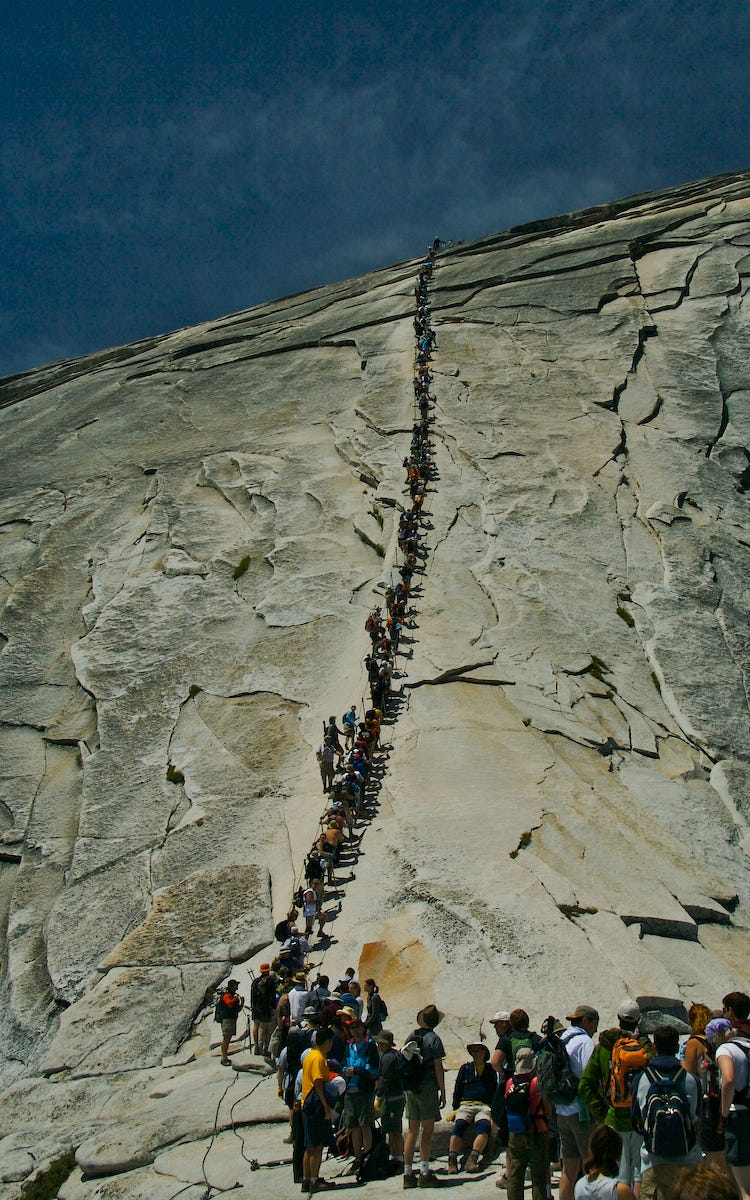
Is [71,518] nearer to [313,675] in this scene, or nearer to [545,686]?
[313,675]

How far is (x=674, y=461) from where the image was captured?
121 ft

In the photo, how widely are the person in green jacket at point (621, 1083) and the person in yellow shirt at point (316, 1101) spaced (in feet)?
9.80

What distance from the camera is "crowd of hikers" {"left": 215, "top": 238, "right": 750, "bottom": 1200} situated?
7996 mm

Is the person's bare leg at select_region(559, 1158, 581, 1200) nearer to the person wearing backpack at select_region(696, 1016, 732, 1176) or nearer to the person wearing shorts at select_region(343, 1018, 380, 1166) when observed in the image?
the person wearing backpack at select_region(696, 1016, 732, 1176)

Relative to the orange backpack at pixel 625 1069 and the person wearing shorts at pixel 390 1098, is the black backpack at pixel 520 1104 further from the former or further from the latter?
the person wearing shorts at pixel 390 1098

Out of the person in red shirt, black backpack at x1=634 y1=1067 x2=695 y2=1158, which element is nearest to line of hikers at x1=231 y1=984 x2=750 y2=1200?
black backpack at x1=634 y1=1067 x2=695 y2=1158

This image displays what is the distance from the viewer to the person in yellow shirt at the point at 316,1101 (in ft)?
35.2

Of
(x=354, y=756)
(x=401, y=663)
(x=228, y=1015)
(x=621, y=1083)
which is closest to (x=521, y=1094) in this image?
(x=621, y=1083)

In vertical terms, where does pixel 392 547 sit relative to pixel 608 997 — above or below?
above

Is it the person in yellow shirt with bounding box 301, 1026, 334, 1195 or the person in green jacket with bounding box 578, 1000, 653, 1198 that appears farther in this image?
the person in yellow shirt with bounding box 301, 1026, 334, 1195

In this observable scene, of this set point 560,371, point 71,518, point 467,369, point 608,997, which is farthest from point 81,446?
point 608,997

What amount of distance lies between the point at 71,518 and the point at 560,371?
20196 mm

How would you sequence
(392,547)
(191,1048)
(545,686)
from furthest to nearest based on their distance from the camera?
(392,547) → (545,686) → (191,1048)

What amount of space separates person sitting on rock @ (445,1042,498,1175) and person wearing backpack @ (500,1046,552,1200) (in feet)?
3.63
